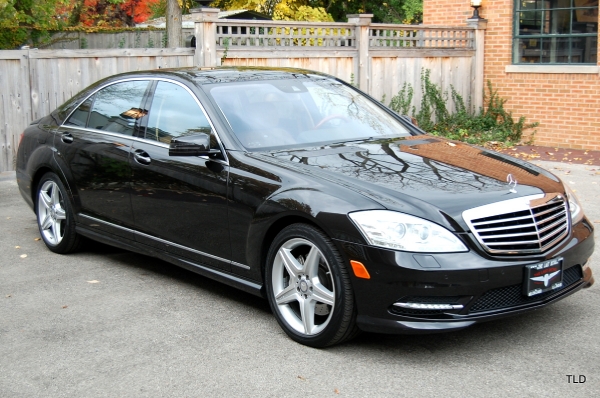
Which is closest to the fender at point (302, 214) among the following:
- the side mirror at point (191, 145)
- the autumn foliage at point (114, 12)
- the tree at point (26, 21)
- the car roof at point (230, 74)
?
the side mirror at point (191, 145)

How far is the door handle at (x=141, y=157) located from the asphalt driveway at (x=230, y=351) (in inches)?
37.3

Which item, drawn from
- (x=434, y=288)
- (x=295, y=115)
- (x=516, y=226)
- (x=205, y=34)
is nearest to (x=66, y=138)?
(x=295, y=115)

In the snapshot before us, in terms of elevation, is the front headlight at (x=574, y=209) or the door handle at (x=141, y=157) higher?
the door handle at (x=141, y=157)

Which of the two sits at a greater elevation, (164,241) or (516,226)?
(516,226)

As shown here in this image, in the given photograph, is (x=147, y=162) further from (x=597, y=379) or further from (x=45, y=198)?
(x=597, y=379)

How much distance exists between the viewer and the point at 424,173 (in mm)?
4953

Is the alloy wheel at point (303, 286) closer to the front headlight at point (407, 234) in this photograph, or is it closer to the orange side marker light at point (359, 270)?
the orange side marker light at point (359, 270)

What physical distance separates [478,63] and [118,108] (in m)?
10.1

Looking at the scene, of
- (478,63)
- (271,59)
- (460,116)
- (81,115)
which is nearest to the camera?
(81,115)

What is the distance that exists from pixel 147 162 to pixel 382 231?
2.26 m

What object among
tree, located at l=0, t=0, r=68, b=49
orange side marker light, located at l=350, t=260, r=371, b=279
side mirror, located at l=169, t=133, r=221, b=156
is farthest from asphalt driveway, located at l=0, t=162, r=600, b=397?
tree, located at l=0, t=0, r=68, b=49

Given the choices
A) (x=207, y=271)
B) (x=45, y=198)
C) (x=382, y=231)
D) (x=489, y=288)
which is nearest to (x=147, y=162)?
(x=207, y=271)

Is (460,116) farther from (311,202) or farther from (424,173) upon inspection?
(311,202)

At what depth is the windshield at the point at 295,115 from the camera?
18.3 ft
